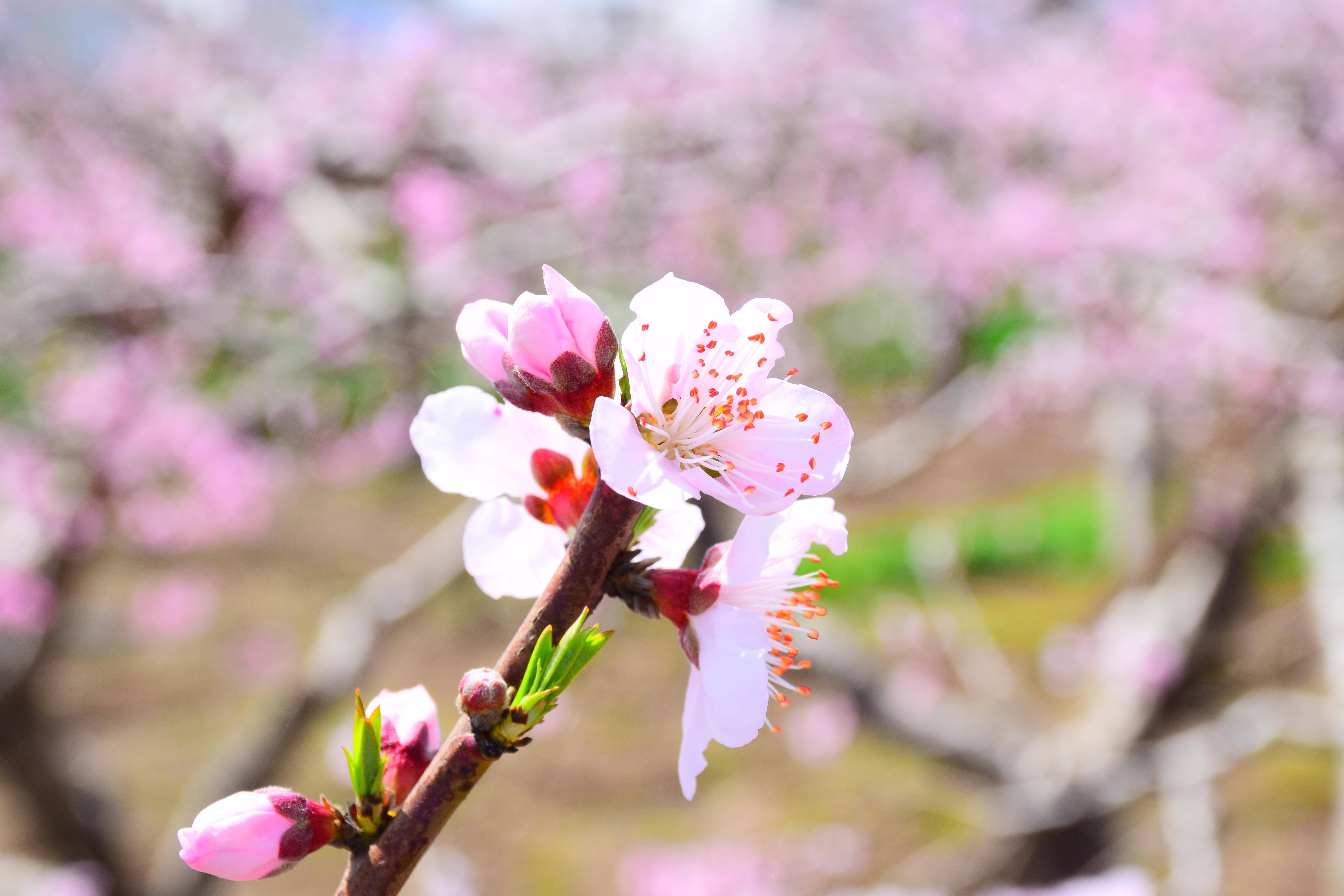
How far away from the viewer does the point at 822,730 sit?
18.4 ft

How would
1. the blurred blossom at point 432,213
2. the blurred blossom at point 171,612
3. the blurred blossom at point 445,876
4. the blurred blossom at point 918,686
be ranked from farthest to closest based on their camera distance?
the blurred blossom at point 171,612, the blurred blossom at point 432,213, the blurred blossom at point 918,686, the blurred blossom at point 445,876

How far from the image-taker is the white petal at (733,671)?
25.5 inches

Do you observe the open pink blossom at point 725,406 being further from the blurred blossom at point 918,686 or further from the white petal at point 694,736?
the blurred blossom at point 918,686

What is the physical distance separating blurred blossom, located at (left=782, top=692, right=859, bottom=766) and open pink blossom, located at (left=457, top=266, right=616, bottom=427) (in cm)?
→ 505

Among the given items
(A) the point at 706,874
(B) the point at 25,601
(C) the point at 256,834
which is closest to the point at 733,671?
(C) the point at 256,834

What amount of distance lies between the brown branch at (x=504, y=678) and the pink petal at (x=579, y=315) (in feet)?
0.34

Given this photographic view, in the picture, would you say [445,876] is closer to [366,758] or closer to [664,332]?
[366,758]

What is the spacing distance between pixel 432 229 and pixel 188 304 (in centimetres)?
328

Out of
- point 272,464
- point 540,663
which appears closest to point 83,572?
point 272,464

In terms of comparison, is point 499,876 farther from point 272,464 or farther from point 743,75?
point 743,75

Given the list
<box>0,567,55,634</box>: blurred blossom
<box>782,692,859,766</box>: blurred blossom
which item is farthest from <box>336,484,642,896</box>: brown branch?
<box>782,692,859,766</box>: blurred blossom

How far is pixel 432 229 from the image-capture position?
20.0ft

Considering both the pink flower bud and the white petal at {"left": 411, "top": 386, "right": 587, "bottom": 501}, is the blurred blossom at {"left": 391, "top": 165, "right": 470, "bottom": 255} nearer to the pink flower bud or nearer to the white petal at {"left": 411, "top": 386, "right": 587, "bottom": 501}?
the white petal at {"left": 411, "top": 386, "right": 587, "bottom": 501}

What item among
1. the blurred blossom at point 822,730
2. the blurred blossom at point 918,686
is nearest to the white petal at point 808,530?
the blurred blossom at point 918,686
